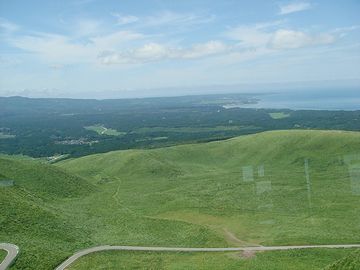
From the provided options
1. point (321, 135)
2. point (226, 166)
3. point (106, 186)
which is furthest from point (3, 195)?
point (321, 135)

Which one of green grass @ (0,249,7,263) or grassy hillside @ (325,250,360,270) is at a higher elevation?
green grass @ (0,249,7,263)

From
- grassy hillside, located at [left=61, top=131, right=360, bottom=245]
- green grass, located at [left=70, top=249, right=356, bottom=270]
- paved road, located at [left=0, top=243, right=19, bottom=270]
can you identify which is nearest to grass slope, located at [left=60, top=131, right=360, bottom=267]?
grassy hillside, located at [left=61, top=131, right=360, bottom=245]

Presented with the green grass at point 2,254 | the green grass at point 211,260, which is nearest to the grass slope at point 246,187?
the green grass at point 211,260

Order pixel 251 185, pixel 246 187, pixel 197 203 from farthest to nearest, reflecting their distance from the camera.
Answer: pixel 251 185 < pixel 246 187 < pixel 197 203

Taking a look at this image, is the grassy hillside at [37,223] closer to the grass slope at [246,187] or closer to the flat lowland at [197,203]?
the flat lowland at [197,203]

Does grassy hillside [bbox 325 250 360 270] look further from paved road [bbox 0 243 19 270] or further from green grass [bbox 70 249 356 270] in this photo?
paved road [bbox 0 243 19 270]

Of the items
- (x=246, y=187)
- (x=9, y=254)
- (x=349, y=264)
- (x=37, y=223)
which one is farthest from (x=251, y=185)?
(x=9, y=254)

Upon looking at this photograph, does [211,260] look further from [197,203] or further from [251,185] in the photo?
[251,185]
